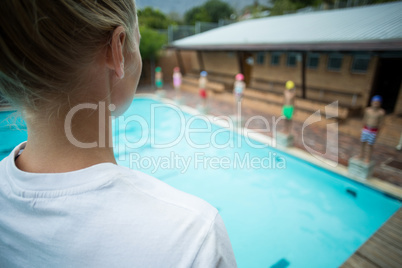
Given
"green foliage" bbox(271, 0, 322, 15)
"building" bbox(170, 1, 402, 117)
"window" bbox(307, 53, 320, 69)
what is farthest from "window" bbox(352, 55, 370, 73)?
"green foliage" bbox(271, 0, 322, 15)

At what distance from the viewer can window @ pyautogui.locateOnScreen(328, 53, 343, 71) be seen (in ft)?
33.3

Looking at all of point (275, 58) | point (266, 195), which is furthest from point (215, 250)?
point (275, 58)

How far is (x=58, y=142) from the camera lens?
1.99ft

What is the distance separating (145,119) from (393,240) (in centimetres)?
1056

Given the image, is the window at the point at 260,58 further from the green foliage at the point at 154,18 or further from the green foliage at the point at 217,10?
the green foliage at the point at 217,10

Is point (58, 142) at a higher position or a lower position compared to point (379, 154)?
higher

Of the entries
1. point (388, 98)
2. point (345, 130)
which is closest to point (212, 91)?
point (345, 130)

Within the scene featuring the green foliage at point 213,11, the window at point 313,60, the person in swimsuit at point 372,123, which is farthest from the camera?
the green foliage at point 213,11

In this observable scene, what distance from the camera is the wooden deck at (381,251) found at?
2928mm

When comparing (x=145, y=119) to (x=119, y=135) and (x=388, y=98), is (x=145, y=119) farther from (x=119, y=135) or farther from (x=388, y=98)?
(x=388, y=98)

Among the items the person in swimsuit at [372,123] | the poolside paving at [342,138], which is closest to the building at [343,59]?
the poolside paving at [342,138]

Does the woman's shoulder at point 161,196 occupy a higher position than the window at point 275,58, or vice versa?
the window at point 275,58

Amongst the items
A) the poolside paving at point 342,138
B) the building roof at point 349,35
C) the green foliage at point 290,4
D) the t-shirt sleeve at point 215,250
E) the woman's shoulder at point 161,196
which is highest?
the green foliage at point 290,4

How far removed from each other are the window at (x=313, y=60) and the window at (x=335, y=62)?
602 mm
